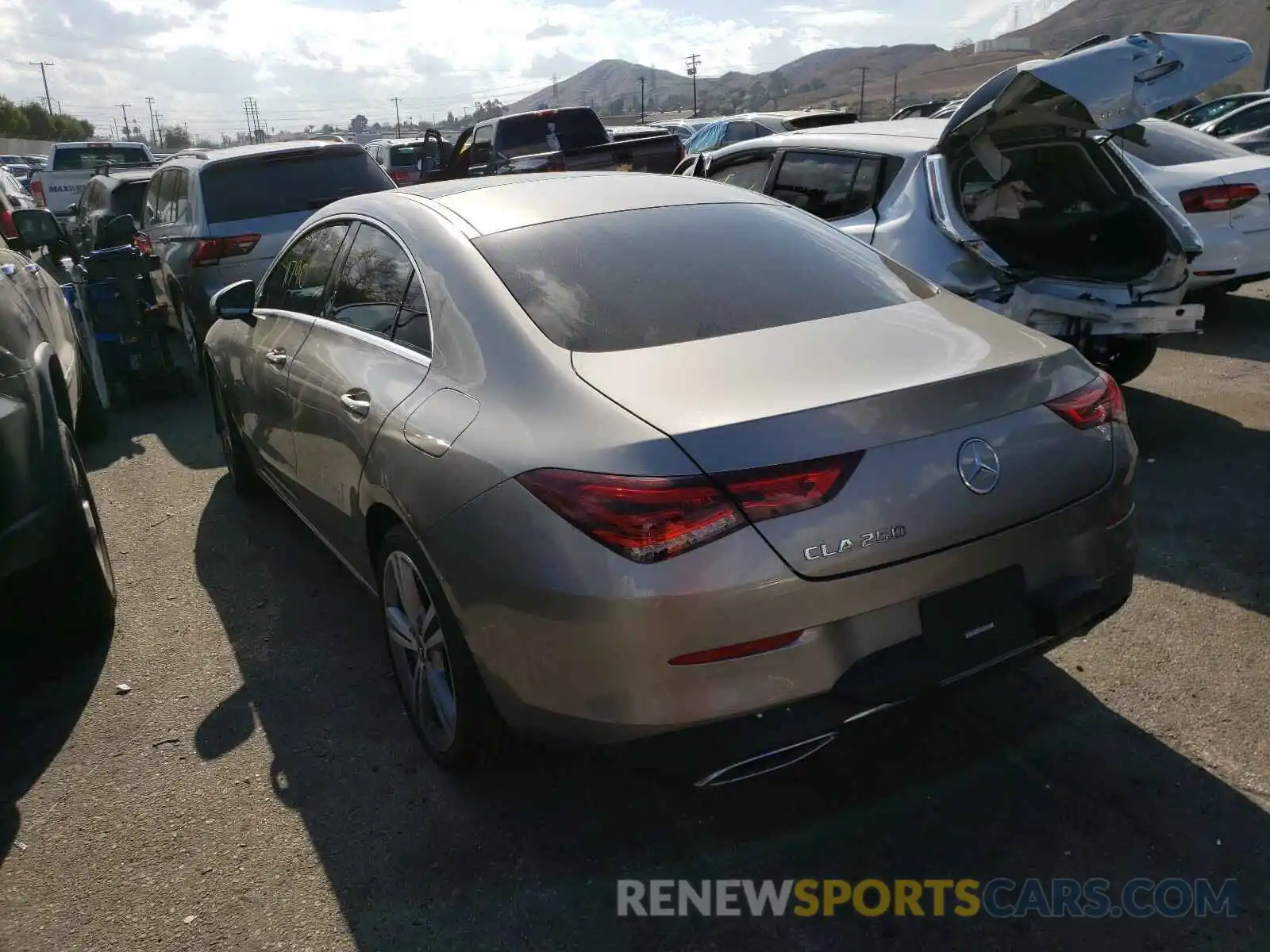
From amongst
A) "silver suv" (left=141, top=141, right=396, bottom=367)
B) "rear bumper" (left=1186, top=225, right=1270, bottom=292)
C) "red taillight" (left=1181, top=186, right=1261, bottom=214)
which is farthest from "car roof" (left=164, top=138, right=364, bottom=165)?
"rear bumper" (left=1186, top=225, right=1270, bottom=292)

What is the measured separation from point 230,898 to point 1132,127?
581cm

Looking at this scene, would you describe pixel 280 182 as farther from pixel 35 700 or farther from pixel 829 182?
pixel 35 700

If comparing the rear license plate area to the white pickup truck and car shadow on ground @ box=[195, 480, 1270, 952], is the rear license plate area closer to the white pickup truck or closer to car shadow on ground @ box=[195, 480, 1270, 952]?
car shadow on ground @ box=[195, 480, 1270, 952]

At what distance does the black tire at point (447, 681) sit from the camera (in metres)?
2.77

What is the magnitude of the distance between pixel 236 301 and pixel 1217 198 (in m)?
6.41

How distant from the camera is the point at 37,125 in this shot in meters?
90.8

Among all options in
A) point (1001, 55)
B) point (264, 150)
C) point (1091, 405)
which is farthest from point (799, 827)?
point (1001, 55)

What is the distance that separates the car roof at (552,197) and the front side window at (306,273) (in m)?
0.19

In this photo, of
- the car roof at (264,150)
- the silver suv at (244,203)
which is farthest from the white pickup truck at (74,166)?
the silver suv at (244,203)

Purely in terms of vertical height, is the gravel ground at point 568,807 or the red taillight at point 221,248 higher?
the red taillight at point 221,248

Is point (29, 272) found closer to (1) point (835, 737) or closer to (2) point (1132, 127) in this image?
(1) point (835, 737)

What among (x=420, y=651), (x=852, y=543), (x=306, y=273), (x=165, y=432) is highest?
(x=306, y=273)

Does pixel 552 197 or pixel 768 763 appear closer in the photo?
pixel 768 763

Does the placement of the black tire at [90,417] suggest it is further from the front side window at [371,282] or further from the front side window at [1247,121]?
the front side window at [1247,121]
